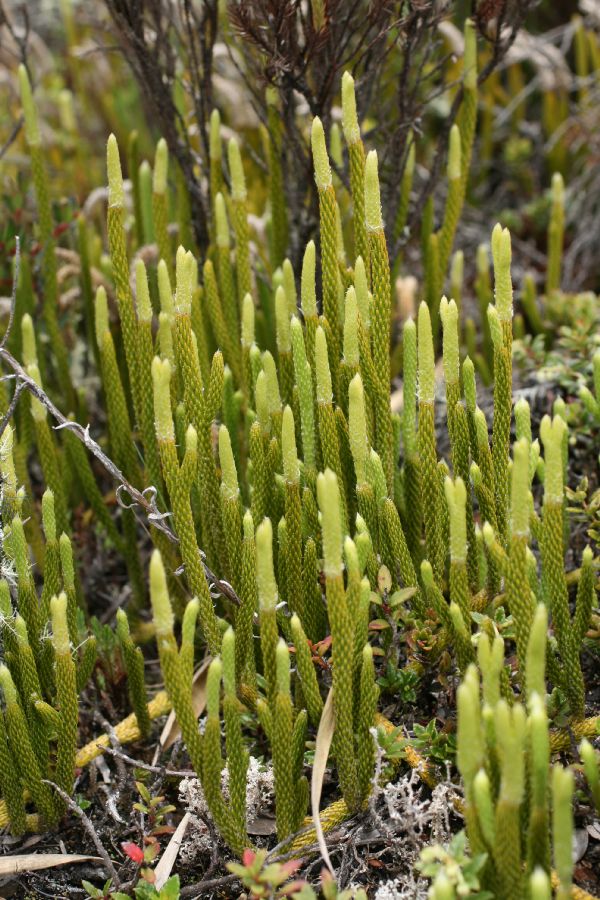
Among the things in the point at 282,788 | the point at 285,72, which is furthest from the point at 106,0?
the point at 282,788

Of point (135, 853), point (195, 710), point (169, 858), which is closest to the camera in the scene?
point (135, 853)

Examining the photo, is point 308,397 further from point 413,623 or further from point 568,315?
point 568,315

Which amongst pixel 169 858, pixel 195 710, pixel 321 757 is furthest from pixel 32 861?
pixel 321 757

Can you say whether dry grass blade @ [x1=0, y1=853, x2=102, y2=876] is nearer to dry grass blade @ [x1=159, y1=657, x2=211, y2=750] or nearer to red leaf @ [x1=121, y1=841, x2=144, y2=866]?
red leaf @ [x1=121, y1=841, x2=144, y2=866]

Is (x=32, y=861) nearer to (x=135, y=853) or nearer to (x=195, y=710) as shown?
(x=135, y=853)

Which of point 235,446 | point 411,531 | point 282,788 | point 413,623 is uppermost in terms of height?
point 235,446

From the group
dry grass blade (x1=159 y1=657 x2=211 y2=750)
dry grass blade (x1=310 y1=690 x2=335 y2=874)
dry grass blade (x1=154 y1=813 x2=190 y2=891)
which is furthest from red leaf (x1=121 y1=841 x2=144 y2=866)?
dry grass blade (x1=159 y1=657 x2=211 y2=750)
